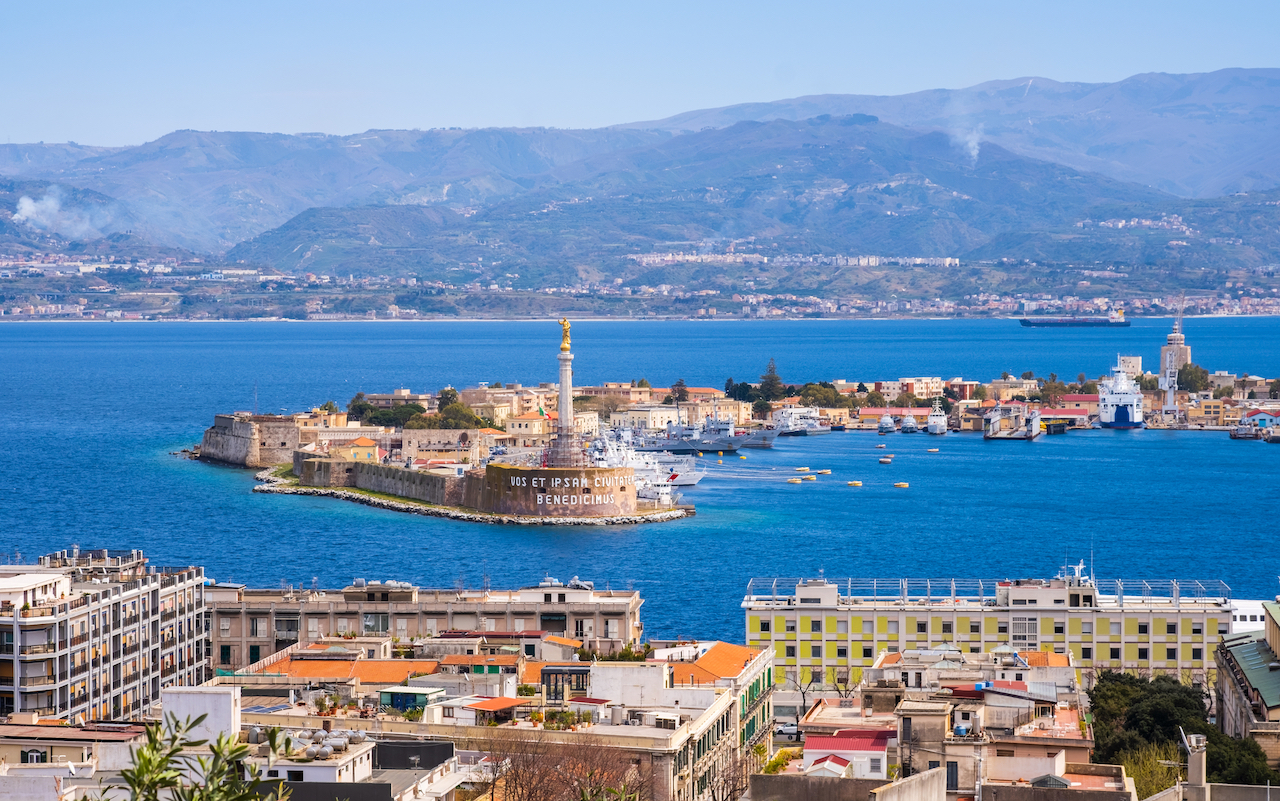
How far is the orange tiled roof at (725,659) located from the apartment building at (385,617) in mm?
5111

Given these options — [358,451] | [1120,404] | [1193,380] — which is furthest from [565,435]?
[1193,380]

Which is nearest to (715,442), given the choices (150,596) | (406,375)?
(406,375)

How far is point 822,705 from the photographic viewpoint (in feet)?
56.5

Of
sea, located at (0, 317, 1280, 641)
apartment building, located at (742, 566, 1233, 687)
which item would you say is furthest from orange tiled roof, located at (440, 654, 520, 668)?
sea, located at (0, 317, 1280, 641)

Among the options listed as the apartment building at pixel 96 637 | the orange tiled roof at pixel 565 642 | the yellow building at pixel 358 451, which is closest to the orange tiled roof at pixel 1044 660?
the orange tiled roof at pixel 565 642

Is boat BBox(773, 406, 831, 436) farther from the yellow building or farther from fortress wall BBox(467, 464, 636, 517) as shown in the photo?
fortress wall BBox(467, 464, 636, 517)

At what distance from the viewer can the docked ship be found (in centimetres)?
10100

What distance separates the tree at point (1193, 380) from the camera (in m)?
109

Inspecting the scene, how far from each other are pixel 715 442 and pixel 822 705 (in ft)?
221

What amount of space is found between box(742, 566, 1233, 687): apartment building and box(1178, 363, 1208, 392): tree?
85730mm

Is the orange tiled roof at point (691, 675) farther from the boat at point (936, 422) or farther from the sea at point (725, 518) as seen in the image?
the boat at point (936, 422)

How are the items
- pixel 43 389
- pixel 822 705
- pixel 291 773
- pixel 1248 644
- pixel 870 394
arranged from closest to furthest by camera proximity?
pixel 291 773
pixel 822 705
pixel 1248 644
pixel 870 394
pixel 43 389

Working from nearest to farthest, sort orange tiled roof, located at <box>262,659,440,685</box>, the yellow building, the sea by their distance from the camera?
orange tiled roof, located at <box>262,659,440,685</box>, the sea, the yellow building

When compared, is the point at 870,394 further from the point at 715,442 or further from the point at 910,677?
the point at 910,677
